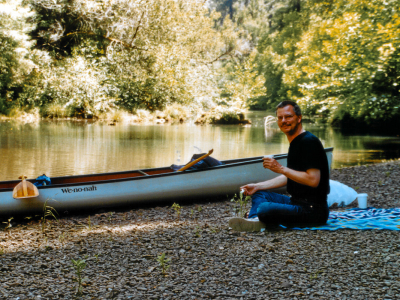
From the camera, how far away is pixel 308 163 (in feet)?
11.4

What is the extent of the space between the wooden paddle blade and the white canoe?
0.21ft

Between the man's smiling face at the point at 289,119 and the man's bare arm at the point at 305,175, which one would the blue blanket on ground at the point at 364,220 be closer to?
the man's bare arm at the point at 305,175

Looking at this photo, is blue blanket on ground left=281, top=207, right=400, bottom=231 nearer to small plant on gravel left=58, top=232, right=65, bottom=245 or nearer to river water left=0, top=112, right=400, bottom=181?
small plant on gravel left=58, top=232, right=65, bottom=245

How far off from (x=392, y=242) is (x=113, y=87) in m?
22.0

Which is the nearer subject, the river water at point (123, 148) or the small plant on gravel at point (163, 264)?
the small plant on gravel at point (163, 264)

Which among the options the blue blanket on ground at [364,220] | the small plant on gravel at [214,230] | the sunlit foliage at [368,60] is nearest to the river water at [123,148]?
the sunlit foliage at [368,60]

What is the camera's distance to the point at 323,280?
111 inches

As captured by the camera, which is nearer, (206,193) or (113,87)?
(206,193)

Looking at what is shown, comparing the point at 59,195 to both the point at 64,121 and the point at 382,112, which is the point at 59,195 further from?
the point at 64,121

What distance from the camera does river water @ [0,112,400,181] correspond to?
406 inches

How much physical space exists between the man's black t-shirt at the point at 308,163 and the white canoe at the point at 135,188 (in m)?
2.47

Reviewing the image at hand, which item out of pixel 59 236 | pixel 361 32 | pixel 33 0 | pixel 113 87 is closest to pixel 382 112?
pixel 361 32

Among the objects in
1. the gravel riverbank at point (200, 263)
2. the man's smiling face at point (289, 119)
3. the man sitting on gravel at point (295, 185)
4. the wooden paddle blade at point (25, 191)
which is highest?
the man's smiling face at point (289, 119)

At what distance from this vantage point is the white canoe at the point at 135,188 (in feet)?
17.6
